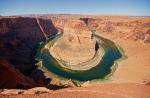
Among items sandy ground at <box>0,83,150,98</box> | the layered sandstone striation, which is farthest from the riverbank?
Answer: sandy ground at <box>0,83,150,98</box>

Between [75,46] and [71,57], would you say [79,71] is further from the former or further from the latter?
[75,46]

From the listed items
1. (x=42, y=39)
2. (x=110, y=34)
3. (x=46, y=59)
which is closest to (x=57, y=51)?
(x=46, y=59)

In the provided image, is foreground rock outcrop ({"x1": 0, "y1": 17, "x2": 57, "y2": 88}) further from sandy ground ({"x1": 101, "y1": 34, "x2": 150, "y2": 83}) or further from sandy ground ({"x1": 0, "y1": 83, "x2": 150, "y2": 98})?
sandy ground ({"x1": 0, "y1": 83, "x2": 150, "y2": 98})

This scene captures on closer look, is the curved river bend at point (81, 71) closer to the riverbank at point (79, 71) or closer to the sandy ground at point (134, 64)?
the riverbank at point (79, 71)

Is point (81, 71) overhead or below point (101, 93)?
below

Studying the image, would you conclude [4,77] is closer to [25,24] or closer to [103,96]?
[103,96]

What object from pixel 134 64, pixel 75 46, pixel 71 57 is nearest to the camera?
pixel 134 64

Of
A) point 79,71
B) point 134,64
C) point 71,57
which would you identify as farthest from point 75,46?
point 134,64

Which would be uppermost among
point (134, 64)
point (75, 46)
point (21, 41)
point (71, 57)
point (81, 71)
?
point (75, 46)

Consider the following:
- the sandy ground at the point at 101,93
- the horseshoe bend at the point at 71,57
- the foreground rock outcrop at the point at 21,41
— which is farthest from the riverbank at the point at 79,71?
the sandy ground at the point at 101,93
